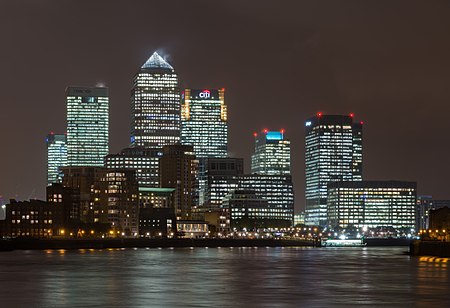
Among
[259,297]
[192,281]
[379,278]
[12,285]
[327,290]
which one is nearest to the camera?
[259,297]

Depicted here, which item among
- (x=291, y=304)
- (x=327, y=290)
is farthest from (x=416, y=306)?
(x=327, y=290)

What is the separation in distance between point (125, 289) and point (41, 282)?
14.9 meters

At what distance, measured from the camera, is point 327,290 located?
8825cm

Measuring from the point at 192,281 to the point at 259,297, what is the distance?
72.2 feet

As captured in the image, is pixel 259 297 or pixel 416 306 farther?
pixel 259 297

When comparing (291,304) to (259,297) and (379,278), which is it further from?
(379,278)

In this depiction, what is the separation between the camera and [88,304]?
7281 cm

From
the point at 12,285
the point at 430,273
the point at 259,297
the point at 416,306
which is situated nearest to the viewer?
the point at 416,306

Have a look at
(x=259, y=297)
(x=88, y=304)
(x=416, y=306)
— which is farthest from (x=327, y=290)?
(x=88, y=304)

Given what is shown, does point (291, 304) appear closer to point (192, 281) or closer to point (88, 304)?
point (88, 304)

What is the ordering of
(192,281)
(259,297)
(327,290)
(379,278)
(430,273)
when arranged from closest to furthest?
(259,297), (327,290), (192,281), (379,278), (430,273)

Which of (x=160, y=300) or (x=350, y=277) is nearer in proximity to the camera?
(x=160, y=300)

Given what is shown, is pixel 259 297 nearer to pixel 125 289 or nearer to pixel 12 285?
pixel 125 289

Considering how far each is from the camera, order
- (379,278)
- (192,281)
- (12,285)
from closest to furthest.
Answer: (12,285)
(192,281)
(379,278)
